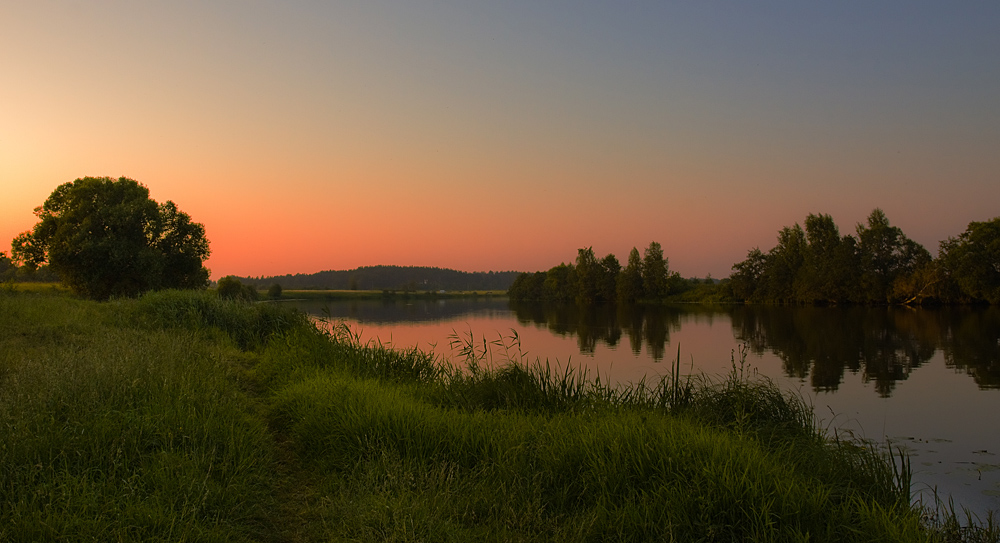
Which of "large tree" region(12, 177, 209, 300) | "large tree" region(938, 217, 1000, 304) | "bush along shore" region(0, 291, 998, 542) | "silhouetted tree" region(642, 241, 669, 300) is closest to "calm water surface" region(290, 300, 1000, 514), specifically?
"bush along shore" region(0, 291, 998, 542)

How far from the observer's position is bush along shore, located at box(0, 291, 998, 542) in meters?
4.11

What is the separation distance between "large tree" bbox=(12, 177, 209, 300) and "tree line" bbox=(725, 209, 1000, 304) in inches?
2879

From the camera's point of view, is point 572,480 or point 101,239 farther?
point 101,239

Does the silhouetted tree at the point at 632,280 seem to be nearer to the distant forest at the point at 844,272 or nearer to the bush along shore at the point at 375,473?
the distant forest at the point at 844,272

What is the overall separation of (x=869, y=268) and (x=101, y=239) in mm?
77679

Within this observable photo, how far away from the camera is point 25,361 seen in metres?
7.39

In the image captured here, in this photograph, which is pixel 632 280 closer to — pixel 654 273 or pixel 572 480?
pixel 654 273

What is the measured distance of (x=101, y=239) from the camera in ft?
105

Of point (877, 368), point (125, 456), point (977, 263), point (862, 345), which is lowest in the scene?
point (877, 368)

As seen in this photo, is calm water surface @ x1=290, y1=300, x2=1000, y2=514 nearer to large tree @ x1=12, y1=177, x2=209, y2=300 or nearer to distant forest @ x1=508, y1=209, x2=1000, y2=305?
large tree @ x1=12, y1=177, x2=209, y2=300

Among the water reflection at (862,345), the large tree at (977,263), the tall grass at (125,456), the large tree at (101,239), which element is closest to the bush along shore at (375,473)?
the tall grass at (125,456)

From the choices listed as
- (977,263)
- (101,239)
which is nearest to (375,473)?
(101,239)

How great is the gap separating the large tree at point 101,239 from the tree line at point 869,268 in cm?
7312

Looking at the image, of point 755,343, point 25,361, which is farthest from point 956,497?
point 755,343
